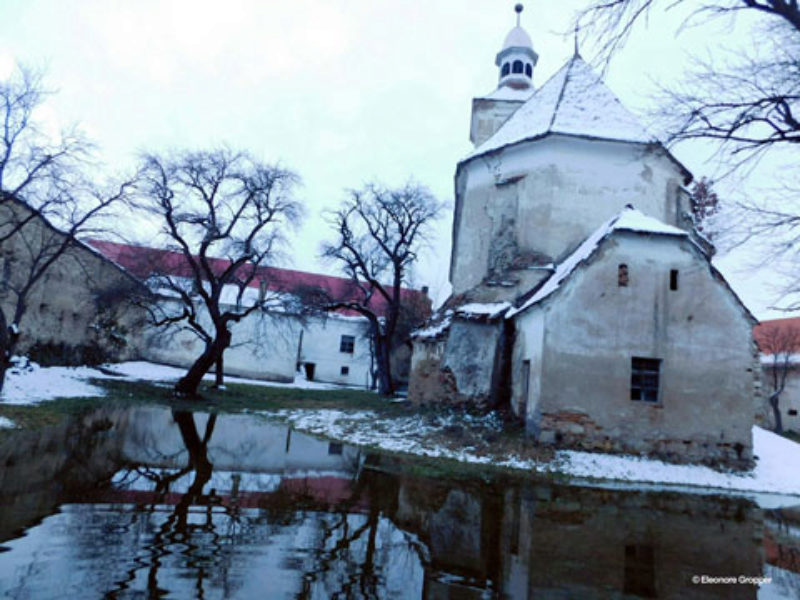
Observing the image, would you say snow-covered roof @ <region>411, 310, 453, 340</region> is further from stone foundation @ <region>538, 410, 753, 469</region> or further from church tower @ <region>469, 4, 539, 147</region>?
church tower @ <region>469, 4, 539, 147</region>

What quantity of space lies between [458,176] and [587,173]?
6058mm

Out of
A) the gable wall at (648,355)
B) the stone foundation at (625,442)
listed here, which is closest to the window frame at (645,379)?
the gable wall at (648,355)

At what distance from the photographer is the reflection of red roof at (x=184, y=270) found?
A: 2492cm

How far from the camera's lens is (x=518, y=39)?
29781 millimetres

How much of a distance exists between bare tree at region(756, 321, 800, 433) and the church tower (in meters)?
25.2

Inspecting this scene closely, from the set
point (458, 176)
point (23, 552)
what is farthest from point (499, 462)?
point (458, 176)

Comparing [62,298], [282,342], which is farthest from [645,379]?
[282,342]

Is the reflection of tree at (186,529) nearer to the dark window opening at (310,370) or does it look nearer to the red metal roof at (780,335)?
the dark window opening at (310,370)

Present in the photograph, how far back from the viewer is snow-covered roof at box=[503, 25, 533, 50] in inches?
1171

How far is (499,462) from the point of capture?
432 inches

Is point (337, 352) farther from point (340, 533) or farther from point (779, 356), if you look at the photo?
point (340, 533)

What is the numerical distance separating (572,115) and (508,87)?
12268 mm

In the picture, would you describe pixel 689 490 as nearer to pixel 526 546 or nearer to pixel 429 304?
pixel 526 546

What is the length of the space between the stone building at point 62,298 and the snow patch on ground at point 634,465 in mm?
14470
